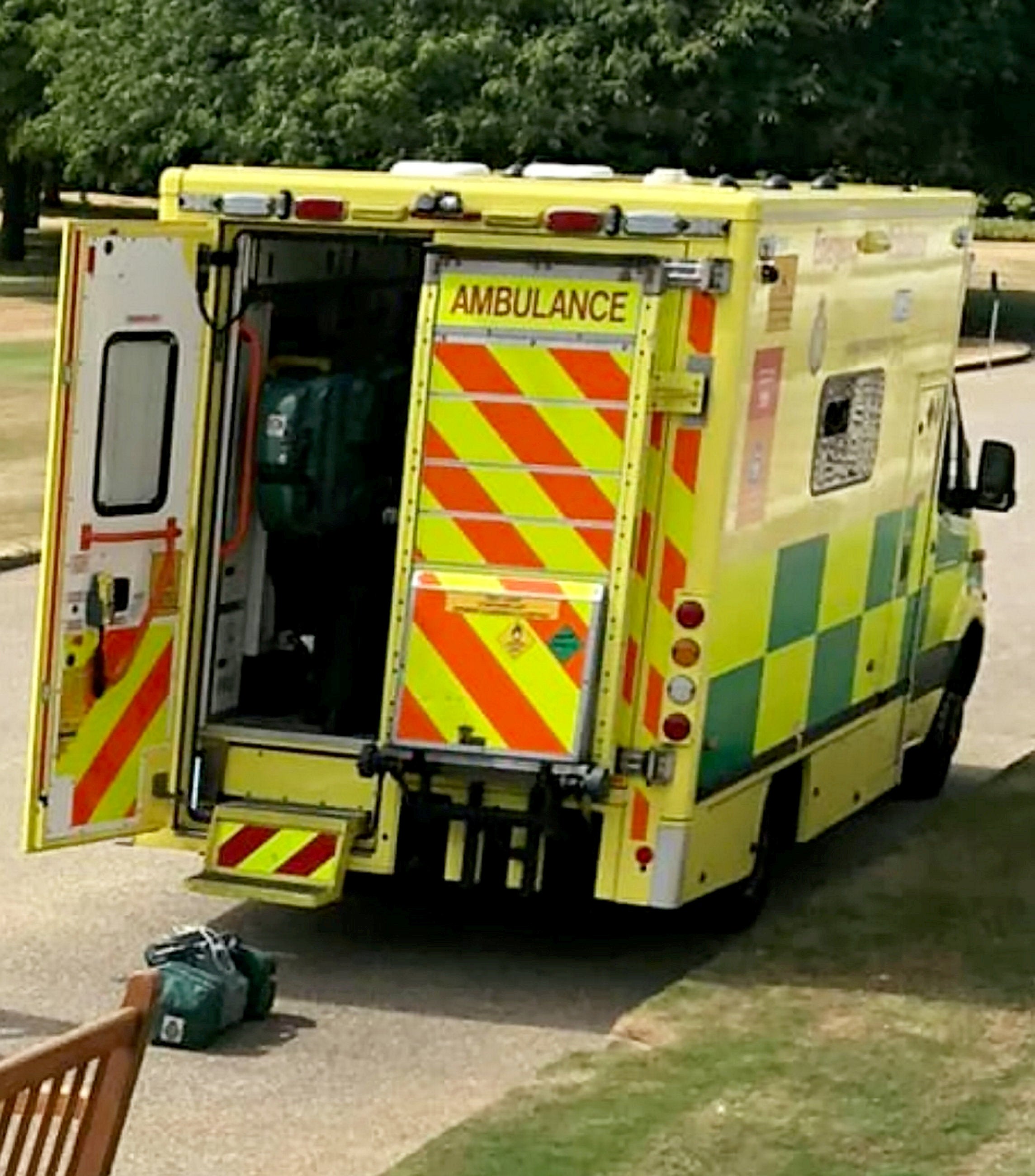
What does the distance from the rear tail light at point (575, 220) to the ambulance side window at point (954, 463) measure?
339cm

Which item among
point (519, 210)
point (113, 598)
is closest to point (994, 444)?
point (519, 210)

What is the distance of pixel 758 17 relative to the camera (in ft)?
123

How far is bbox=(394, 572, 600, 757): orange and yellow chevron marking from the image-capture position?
963 cm

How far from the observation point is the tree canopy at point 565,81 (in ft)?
123

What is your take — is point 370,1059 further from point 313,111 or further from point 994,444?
point 313,111

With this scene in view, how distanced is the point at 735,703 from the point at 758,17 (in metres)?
28.6

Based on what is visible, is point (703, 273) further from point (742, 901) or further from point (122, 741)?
point (122, 741)

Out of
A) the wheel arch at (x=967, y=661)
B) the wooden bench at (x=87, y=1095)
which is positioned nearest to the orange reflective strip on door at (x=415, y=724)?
the wheel arch at (x=967, y=661)

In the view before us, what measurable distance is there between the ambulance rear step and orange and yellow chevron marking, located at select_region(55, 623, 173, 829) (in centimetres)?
35

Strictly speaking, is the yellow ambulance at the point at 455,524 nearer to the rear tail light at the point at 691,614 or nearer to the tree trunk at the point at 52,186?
the rear tail light at the point at 691,614

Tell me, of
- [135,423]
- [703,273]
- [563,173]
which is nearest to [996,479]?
[563,173]

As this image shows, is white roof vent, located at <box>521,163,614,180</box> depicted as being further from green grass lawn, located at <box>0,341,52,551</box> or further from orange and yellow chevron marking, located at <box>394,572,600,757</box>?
green grass lawn, located at <box>0,341,52,551</box>

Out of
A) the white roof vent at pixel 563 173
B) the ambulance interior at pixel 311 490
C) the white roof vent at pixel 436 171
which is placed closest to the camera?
the white roof vent at pixel 436 171

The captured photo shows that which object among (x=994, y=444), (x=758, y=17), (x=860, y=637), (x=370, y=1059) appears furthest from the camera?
(x=758, y=17)
